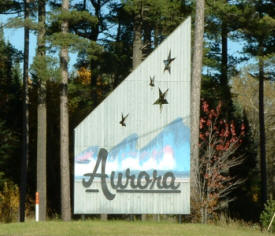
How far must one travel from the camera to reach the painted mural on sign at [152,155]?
59.7ft

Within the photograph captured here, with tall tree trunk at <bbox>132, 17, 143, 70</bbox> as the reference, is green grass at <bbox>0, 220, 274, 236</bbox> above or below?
below

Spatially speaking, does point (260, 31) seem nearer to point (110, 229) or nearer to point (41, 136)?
point (41, 136)

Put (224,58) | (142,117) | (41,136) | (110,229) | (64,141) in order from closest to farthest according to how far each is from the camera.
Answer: (110,229), (142,117), (64,141), (41,136), (224,58)

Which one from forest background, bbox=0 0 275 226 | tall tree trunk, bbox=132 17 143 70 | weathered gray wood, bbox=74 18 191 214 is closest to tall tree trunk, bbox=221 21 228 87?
forest background, bbox=0 0 275 226

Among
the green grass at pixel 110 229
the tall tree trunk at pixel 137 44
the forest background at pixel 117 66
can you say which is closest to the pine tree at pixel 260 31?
the forest background at pixel 117 66

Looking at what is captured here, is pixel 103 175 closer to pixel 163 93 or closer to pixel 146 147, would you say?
pixel 146 147

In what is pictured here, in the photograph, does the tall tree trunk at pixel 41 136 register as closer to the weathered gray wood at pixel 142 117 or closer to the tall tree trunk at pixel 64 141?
the tall tree trunk at pixel 64 141

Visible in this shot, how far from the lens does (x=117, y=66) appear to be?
31953mm

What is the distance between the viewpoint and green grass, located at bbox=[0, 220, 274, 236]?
16078 mm

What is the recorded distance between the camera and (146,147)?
18312 millimetres

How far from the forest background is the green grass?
2.98m

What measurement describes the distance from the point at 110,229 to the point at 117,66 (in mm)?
16131

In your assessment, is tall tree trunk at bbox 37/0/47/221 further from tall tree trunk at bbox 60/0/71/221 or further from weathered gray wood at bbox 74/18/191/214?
weathered gray wood at bbox 74/18/191/214

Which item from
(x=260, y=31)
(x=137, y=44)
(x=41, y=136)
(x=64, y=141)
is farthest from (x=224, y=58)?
(x=64, y=141)
